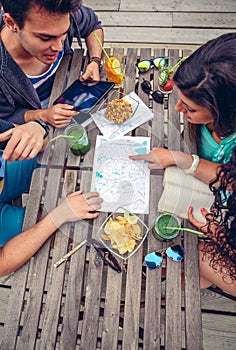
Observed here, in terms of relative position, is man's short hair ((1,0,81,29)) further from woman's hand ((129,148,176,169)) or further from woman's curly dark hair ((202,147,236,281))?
woman's curly dark hair ((202,147,236,281))

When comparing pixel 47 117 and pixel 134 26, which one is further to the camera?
pixel 134 26

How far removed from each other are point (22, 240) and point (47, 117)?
22.2 inches

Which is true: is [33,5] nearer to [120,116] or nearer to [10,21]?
[10,21]

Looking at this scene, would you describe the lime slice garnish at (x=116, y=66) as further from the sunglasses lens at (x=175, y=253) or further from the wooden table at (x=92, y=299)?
the sunglasses lens at (x=175, y=253)

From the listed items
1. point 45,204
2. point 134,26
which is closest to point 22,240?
point 45,204

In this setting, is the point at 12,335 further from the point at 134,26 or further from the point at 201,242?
the point at 134,26

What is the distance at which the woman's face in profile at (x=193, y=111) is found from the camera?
4.24 feet

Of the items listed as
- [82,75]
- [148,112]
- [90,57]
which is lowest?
[148,112]

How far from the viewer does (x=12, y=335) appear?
1104mm

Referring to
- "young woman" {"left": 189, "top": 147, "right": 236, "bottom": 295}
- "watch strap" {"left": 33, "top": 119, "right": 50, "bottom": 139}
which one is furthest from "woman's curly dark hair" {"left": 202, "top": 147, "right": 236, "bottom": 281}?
"watch strap" {"left": 33, "top": 119, "right": 50, "bottom": 139}

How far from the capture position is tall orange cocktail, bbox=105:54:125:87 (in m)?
1.49

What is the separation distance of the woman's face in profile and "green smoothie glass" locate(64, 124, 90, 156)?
1.43 feet

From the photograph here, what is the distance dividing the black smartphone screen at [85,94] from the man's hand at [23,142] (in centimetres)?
22

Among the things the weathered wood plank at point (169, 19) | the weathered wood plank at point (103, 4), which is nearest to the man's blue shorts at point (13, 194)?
the weathered wood plank at point (169, 19)
